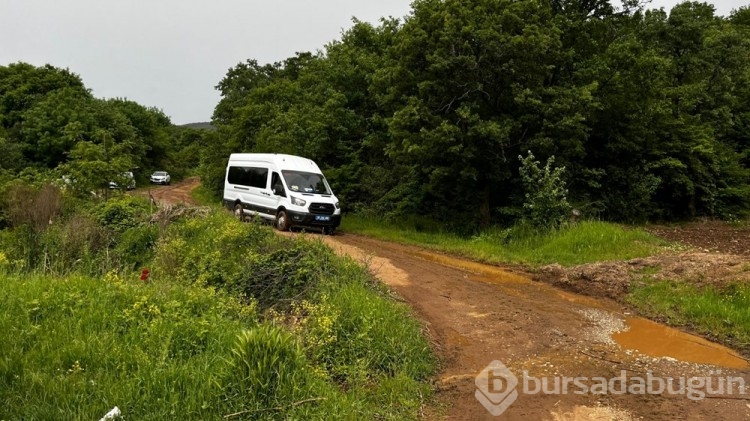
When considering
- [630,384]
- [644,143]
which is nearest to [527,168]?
[644,143]

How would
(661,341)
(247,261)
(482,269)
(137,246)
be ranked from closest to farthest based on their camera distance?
(661,341)
(247,261)
(482,269)
(137,246)

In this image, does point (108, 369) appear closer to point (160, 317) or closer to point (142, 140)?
point (160, 317)

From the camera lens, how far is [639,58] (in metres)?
15.9

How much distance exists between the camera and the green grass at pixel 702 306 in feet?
22.8

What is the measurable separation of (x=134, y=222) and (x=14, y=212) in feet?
11.6

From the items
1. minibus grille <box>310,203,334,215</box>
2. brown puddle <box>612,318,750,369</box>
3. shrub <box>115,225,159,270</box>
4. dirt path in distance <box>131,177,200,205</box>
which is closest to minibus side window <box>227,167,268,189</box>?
dirt path in distance <box>131,177,200,205</box>

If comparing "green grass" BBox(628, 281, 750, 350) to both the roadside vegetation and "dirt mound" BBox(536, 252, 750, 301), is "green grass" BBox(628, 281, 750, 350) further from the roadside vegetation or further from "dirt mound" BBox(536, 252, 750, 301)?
the roadside vegetation

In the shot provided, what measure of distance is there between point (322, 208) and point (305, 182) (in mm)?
1276

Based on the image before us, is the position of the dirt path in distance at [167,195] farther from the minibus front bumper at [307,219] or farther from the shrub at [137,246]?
the minibus front bumper at [307,219]

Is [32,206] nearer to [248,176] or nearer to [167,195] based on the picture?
[248,176]

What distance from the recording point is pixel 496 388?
17.1 ft

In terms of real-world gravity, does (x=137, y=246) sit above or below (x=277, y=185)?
below

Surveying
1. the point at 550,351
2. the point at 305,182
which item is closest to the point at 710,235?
the point at 550,351

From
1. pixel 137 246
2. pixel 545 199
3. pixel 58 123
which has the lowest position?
pixel 137 246
